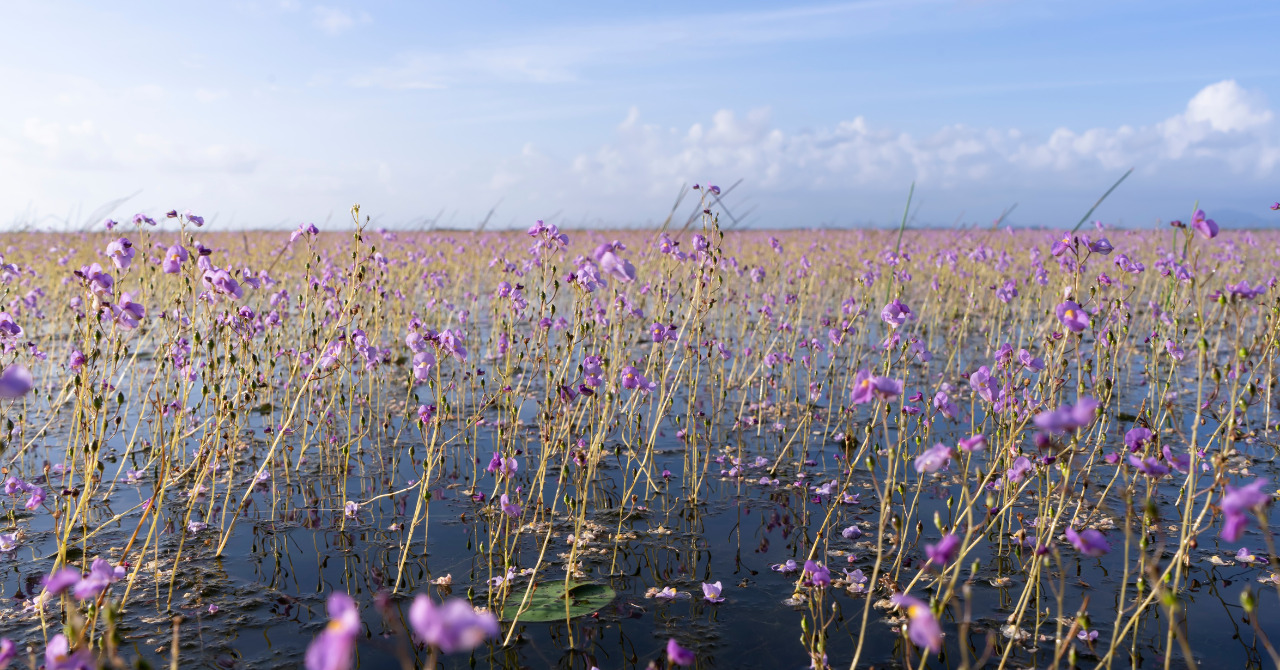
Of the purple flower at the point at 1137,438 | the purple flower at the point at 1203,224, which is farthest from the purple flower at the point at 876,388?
the purple flower at the point at 1203,224

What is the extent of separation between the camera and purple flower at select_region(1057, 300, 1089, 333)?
2340 mm

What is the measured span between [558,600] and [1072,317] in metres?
1.93

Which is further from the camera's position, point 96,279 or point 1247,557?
point 1247,557

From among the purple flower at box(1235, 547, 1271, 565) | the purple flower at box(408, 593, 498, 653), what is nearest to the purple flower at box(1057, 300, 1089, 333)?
the purple flower at box(1235, 547, 1271, 565)

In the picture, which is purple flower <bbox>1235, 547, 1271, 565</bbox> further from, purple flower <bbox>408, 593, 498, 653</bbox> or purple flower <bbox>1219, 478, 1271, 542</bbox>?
purple flower <bbox>408, 593, 498, 653</bbox>

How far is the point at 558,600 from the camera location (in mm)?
2717

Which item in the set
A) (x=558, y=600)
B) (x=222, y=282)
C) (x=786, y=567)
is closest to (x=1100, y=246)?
(x=786, y=567)

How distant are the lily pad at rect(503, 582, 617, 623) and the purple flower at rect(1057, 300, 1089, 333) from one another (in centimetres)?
176

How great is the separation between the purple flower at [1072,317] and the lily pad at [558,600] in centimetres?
176

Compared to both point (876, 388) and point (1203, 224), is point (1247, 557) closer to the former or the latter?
point (1203, 224)

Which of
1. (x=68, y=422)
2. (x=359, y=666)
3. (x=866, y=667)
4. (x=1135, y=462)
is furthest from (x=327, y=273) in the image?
(x=1135, y=462)

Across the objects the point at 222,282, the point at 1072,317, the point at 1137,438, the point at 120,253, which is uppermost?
the point at 120,253

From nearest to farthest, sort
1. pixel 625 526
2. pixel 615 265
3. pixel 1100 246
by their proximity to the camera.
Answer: pixel 615 265, pixel 1100 246, pixel 625 526

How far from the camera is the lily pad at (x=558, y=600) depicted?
264 cm
